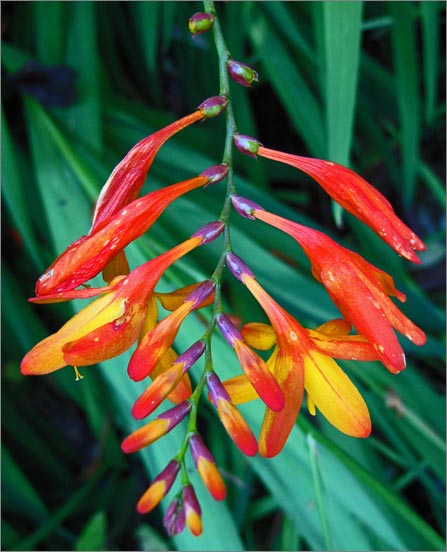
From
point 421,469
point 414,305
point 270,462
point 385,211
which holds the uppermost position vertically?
point 385,211

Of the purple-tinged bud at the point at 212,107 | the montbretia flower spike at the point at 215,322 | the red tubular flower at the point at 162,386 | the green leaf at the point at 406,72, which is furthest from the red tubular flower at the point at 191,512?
the green leaf at the point at 406,72

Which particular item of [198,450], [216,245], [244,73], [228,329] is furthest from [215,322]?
[216,245]

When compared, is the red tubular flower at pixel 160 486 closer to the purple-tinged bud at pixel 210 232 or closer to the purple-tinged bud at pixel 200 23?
the purple-tinged bud at pixel 210 232

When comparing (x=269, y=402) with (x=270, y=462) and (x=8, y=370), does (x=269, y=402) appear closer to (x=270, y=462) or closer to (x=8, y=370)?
(x=270, y=462)

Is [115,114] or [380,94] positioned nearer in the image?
[115,114]

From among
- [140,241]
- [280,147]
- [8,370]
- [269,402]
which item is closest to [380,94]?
[280,147]

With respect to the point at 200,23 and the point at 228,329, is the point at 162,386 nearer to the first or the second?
the point at 228,329
